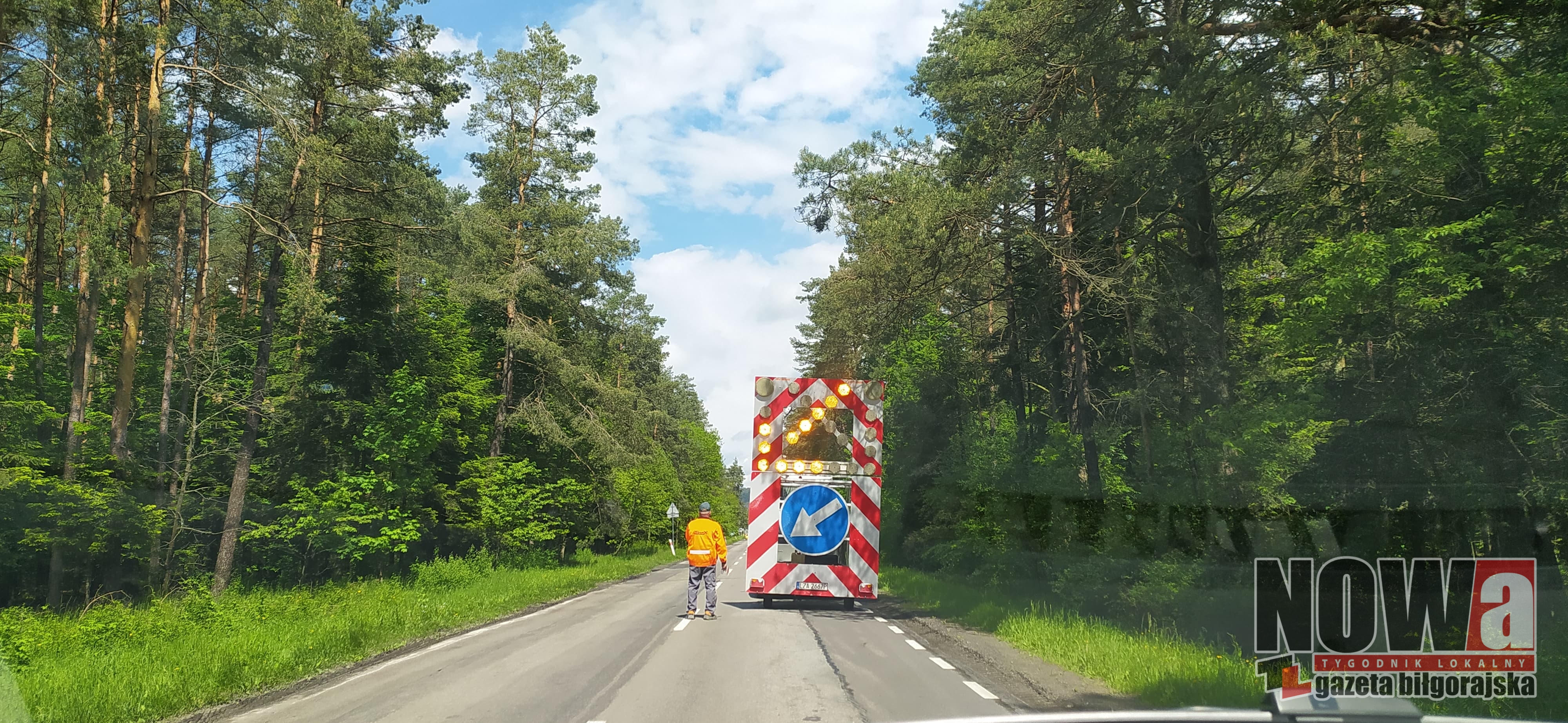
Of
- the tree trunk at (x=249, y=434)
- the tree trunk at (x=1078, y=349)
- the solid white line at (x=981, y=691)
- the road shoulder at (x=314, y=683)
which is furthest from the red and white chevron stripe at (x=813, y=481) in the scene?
the tree trunk at (x=249, y=434)

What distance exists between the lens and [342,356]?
27.8 meters

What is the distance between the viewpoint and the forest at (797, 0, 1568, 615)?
391 inches

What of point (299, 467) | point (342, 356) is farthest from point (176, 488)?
point (342, 356)

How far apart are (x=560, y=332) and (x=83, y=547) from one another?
16.8m

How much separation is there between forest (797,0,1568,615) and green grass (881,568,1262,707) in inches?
72.0

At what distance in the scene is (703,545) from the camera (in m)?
15.1

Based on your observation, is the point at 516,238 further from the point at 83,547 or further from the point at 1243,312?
the point at 1243,312

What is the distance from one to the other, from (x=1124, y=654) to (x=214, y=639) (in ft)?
37.5

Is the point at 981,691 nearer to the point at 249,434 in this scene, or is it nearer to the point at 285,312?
the point at 285,312

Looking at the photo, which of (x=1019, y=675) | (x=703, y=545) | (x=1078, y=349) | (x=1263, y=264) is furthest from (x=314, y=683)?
(x=1263, y=264)

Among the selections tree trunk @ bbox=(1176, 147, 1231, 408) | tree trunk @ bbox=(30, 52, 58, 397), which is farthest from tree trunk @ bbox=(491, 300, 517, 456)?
tree trunk @ bbox=(1176, 147, 1231, 408)

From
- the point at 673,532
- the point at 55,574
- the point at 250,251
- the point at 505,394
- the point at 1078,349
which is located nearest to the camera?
the point at 1078,349

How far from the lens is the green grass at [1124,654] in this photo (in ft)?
25.5

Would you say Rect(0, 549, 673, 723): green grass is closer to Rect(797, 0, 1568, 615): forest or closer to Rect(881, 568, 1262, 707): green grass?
Rect(881, 568, 1262, 707): green grass
